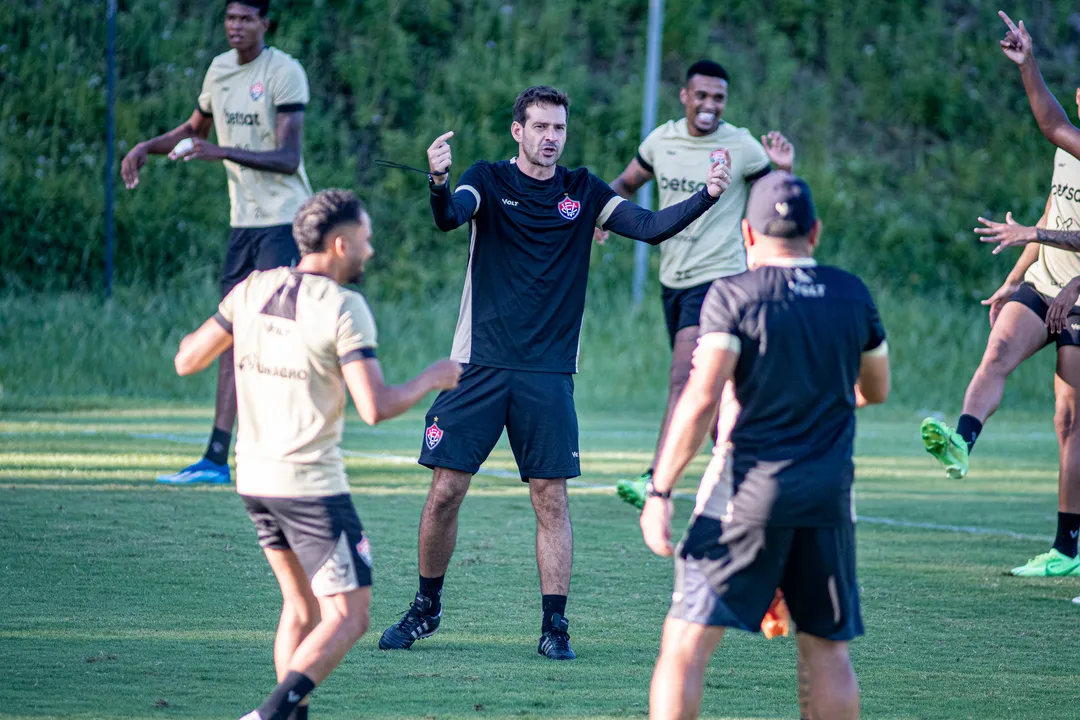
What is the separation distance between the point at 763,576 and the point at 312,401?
139cm

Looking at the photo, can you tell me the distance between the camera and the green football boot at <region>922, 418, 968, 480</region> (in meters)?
6.93

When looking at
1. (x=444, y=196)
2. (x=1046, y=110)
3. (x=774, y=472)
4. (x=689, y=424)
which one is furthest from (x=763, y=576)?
(x=1046, y=110)

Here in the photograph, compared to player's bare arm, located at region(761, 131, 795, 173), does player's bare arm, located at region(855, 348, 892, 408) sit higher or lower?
lower

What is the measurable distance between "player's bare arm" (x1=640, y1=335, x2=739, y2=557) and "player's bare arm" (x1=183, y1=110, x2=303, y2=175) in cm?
540

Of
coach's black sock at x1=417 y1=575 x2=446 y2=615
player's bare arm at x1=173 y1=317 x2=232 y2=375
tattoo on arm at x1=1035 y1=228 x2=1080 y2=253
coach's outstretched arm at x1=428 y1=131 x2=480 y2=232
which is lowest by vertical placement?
coach's black sock at x1=417 y1=575 x2=446 y2=615

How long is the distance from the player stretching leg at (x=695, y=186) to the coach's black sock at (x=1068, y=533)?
2414 mm

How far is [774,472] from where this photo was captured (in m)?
4.04

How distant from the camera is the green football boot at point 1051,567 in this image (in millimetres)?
7531

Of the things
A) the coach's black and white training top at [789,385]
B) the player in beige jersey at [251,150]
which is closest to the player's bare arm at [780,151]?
the player in beige jersey at [251,150]

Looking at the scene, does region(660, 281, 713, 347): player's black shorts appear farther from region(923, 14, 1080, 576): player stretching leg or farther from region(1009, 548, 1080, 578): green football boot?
region(1009, 548, 1080, 578): green football boot

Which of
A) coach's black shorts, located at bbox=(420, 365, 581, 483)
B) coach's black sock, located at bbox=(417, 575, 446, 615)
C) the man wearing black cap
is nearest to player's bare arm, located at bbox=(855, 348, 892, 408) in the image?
the man wearing black cap

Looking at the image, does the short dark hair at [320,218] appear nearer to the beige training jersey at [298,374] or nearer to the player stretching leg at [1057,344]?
the beige training jersey at [298,374]

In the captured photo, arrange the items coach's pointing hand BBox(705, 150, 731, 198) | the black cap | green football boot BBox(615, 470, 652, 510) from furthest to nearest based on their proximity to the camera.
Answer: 1. green football boot BBox(615, 470, 652, 510)
2. coach's pointing hand BBox(705, 150, 731, 198)
3. the black cap

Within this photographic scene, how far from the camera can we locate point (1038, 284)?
24.9ft
